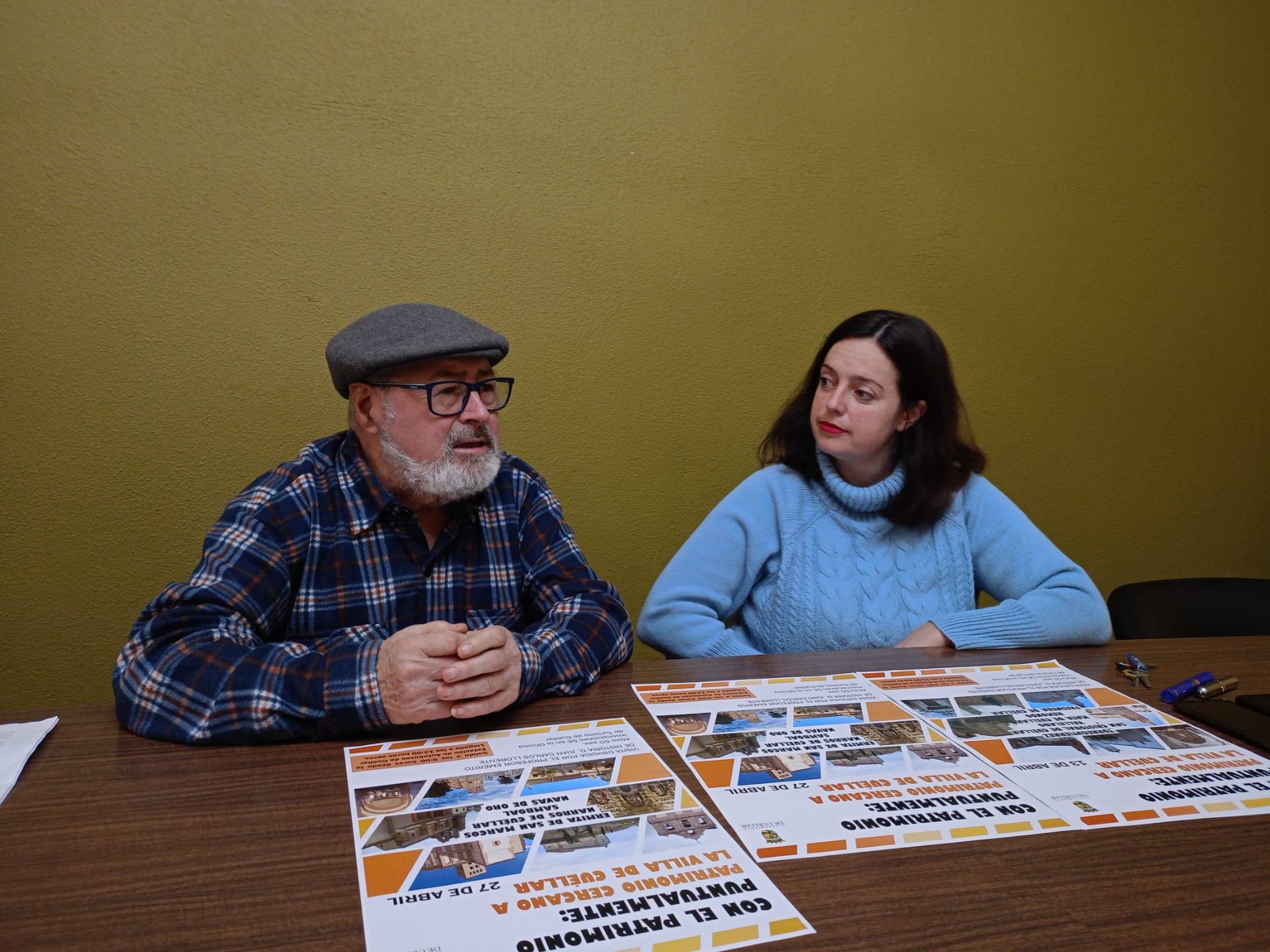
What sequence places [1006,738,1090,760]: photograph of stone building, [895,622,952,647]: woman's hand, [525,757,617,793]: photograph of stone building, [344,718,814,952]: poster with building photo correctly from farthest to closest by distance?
1. [895,622,952,647]: woman's hand
2. [1006,738,1090,760]: photograph of stone building
3. [525,757,617,793]: photograph of stone building
4. [344,718,814,952]: poster with building photo

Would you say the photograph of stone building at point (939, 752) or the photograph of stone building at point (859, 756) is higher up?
the photograph of stone building at point (859, 756)

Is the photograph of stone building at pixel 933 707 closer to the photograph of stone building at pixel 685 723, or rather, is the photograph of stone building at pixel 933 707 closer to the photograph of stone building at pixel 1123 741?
the photograph of stone building at pixel 1123 741

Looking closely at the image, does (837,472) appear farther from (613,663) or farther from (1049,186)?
(1049,186)

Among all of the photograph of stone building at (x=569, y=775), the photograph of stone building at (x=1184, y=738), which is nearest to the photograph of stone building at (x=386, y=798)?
the photograph of stone building at (x=569, y=775)

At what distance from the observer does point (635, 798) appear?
852mm

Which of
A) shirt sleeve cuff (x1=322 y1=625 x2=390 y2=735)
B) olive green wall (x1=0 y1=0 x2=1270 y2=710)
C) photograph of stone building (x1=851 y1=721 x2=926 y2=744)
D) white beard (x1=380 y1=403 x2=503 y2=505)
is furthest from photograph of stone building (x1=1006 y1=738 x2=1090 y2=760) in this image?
olive green wall (x1=0 y1=0 x2=1270 y2=710)

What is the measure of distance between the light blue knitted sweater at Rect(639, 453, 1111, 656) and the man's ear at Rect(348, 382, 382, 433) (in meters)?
0.65

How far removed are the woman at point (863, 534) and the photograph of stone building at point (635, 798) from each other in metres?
0.79

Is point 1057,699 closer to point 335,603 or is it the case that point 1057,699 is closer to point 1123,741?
point 1123,741

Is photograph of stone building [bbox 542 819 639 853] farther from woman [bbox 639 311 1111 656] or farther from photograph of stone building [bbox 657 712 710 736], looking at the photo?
woman [bbox 639 311 1111 656]

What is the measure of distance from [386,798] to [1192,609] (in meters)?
1.80

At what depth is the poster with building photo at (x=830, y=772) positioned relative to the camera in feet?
2.62

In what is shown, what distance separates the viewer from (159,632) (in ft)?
3.68

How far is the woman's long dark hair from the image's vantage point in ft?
5.87
